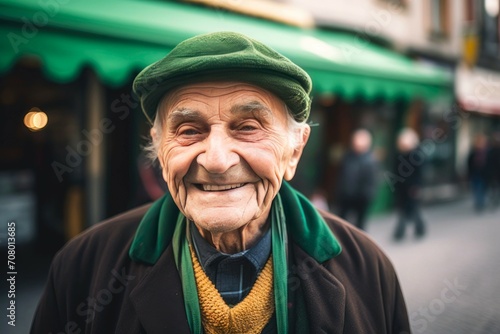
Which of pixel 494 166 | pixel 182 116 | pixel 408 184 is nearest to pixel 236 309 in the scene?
pixel 182 116

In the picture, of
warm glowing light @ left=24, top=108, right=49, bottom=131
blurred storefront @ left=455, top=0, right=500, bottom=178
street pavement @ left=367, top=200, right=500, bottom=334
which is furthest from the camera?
blurred storefront @ left=455, top=0, right=500, bottom=178

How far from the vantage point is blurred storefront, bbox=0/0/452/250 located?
3699 millimetres

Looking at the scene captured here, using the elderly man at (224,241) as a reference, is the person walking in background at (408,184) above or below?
below

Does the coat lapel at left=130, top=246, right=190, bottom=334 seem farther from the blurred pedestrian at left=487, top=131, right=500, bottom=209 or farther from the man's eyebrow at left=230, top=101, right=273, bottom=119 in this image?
the blurred pedestrian at left=487, top=131, right=500, bottom=209

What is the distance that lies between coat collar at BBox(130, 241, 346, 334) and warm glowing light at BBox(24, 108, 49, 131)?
4778mm

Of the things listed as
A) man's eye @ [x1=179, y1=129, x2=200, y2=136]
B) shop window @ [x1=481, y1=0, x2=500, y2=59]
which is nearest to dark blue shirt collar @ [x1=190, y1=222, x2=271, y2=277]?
man's eye @ [x1=179, y1=129, x2=200, y2=136]

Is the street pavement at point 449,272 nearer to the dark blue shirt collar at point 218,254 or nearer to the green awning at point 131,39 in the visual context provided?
the green awning at point 131,39

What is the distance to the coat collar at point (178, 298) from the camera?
125 centimetres

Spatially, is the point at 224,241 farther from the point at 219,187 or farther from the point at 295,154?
the point at 295,154

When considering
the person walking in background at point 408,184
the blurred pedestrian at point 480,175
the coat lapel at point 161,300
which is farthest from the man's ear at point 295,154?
the blurred pedestrian at point 480,175

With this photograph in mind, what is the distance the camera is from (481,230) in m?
7.72

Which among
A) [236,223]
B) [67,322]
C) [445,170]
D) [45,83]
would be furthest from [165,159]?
[445,170]

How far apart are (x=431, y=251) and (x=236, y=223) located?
5856 millimetres

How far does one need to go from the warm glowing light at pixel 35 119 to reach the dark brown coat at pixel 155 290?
4456 mm
